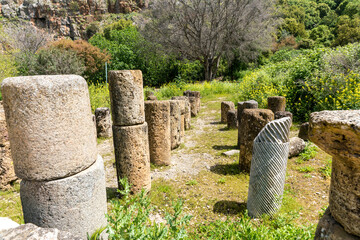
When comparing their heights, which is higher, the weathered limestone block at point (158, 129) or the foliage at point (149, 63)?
the foliage at point (149, 63)

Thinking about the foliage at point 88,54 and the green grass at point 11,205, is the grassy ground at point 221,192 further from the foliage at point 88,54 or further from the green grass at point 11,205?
the foliage at point 88,54

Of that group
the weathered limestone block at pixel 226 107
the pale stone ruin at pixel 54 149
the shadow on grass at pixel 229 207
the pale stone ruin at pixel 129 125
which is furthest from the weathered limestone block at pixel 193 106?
the pale stone ruin at pixel 54 149

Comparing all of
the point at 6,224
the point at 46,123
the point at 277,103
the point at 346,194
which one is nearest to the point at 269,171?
the point at 346,194

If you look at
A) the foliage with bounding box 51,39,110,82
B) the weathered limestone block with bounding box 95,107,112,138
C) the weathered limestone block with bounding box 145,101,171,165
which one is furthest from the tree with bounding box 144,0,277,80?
the weathered limestone block with bounding box 145,101,171,165

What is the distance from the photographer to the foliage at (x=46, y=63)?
15.1 m

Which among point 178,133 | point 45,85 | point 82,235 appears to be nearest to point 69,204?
point 82,235

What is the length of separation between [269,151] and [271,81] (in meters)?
8.53

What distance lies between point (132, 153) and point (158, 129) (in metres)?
1.32

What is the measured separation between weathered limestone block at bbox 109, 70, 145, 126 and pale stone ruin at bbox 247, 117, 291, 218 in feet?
6.67

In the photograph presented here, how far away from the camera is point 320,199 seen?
3867mm

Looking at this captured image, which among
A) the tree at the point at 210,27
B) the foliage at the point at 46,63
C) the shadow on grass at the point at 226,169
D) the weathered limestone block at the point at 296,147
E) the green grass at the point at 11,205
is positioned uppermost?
the tree at the point at 210,27

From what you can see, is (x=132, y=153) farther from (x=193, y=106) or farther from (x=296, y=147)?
(x=193, y=106)

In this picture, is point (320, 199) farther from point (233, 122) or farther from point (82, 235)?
point (233, 122)

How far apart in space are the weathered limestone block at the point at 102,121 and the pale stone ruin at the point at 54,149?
588 centimetres
